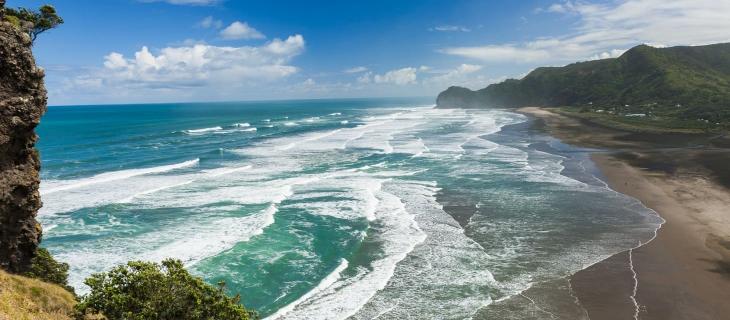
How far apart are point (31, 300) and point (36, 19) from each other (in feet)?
32.5

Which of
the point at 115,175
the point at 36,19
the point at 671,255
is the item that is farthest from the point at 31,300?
the point at 115,175

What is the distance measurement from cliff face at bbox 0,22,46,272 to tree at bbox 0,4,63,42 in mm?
1764

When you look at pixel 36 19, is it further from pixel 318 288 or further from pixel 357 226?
pixel 357 226

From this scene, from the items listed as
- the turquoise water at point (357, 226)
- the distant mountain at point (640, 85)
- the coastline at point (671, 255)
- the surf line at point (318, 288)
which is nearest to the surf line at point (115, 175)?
the turquoise water at point (357, 226)

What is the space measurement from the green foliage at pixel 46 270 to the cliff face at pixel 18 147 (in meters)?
0.33

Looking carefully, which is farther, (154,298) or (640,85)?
(640,85)

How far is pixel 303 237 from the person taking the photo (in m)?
28.2

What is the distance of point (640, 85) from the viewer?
5477 inches

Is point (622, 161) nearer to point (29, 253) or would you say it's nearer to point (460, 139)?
point (460, 139)

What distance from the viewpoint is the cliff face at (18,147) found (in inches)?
557

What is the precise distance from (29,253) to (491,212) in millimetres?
26221

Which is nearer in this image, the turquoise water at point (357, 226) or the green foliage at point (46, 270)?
the green foliage at point (46, 270)

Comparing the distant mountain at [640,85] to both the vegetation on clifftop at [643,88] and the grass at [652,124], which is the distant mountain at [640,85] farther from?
the grass at [652,124]

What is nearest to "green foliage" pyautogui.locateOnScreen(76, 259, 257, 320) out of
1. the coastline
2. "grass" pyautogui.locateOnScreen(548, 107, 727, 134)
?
the coastline
